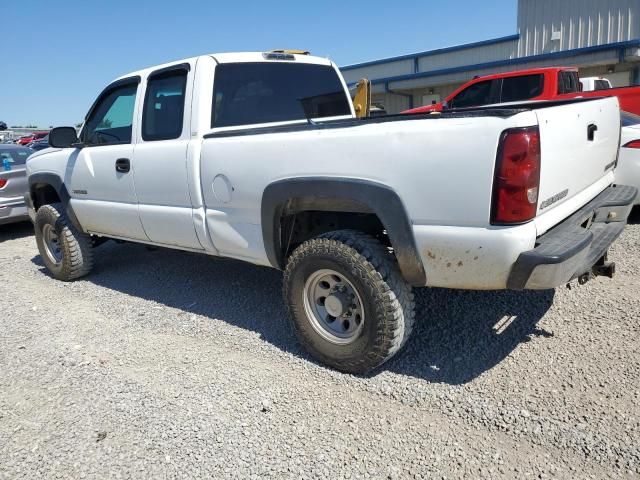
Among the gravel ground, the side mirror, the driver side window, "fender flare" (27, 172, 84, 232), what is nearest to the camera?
the gravel ground

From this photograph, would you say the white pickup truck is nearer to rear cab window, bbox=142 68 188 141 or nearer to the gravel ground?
rear cab window, bbox=142 68 188 141

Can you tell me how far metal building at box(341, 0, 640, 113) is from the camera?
1566 cm

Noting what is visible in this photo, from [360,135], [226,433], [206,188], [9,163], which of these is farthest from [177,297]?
[9,163]

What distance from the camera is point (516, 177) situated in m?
2.36

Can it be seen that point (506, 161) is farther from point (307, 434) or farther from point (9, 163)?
point (9, 163)

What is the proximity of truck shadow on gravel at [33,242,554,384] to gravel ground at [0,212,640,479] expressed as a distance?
2 cm

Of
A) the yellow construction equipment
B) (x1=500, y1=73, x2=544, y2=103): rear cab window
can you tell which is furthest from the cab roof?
(x1=500, y1=73, x2=544, y2=103): rear cab window

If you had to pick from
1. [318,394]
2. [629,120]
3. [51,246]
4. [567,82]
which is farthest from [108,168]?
[567,82]

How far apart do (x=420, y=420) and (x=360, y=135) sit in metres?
1.52

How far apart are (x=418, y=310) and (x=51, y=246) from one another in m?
4.11

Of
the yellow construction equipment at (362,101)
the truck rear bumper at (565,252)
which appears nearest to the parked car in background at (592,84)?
the yellow construction equipment at (362,101)

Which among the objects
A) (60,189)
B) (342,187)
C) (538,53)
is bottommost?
(60,189)

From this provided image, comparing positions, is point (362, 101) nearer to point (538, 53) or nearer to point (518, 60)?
point (518, 60)

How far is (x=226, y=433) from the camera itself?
2.69 m
